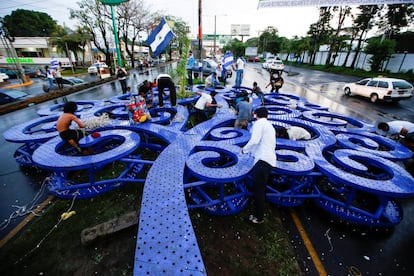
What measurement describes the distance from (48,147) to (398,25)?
1747 inches

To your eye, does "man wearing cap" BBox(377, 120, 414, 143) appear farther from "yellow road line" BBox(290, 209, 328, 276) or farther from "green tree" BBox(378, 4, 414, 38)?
"green tree" BBox(378, 4, 414, 38)

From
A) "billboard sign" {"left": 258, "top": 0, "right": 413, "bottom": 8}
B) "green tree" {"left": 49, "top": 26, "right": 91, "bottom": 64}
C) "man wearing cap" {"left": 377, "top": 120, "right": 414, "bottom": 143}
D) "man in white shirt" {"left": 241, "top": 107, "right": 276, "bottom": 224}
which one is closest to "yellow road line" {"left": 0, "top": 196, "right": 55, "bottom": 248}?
"man in white shirt" {"left": 241, "top": 107, "right": 276, "bottom": 224}

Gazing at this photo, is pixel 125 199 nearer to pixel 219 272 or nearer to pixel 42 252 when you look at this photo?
pixel 42 252

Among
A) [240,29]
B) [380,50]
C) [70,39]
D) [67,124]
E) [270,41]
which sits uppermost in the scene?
[240,29]

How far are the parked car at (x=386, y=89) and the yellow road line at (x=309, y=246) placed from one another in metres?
13.4

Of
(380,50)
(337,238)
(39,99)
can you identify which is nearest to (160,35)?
(337,238)

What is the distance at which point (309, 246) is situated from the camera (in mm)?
3104

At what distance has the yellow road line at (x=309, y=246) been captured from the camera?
9.01 feet

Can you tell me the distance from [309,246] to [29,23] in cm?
8310

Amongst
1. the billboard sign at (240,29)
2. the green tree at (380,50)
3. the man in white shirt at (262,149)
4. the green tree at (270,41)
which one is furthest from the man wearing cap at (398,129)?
the billboard sign at (240,29)

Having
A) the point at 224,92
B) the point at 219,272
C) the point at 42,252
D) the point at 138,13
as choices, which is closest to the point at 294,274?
the point at 219,272

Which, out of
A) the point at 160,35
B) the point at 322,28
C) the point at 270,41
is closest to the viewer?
the point at 160,35

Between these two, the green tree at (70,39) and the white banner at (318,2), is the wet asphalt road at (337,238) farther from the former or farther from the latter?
the green tree at (70,39)

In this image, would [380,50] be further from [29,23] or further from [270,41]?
[29,23]
